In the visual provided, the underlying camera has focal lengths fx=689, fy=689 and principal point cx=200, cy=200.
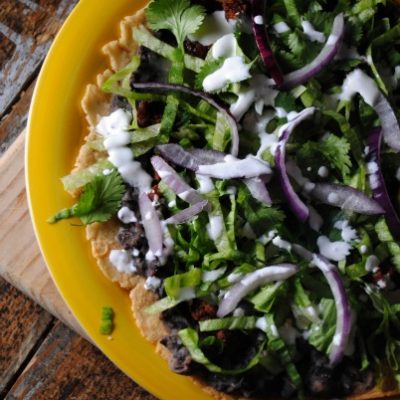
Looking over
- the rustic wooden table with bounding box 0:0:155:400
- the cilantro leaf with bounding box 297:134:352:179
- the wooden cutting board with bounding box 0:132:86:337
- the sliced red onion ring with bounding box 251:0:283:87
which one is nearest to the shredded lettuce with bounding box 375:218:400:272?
the cilantro leaf with bounding box 297:134:352:179

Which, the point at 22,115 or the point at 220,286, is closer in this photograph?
the point at 220,286

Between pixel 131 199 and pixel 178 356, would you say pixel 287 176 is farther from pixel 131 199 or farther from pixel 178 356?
pixel 178 356

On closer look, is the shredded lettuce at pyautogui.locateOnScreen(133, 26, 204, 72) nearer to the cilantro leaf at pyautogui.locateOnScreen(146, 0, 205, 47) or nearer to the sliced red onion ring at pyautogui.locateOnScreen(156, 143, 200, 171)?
the cilantro leaf at pyautogui.locateOnScreen(146, 0, 205, 47)

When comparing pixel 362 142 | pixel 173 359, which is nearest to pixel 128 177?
pixel 173 359

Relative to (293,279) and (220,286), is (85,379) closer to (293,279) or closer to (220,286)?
(220,286)

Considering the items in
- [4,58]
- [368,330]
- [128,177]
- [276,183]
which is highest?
[4,58]

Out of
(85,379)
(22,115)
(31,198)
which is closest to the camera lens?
(31,198)

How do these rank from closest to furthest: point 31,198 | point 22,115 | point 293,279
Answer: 1. point 293,279
2. point 31,198
3. point 22,115
